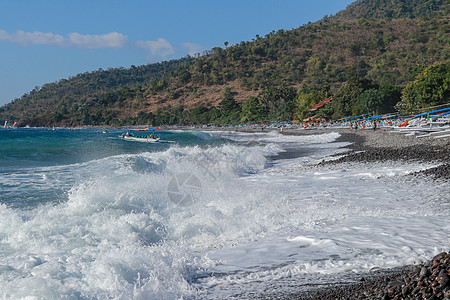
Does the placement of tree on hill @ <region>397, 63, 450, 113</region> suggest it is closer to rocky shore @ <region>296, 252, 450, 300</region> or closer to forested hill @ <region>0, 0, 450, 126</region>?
forested hill @ <region>0, 0, 450, 126</region>

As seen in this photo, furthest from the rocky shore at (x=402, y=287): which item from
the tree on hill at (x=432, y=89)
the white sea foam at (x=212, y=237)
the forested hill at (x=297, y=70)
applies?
the forested hill at (x=297, y=70)

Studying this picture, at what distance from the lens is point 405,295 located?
417cm

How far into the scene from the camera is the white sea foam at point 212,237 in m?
5.91

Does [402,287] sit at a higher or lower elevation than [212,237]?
higher

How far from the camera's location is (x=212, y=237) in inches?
330

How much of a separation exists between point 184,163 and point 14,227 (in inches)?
572

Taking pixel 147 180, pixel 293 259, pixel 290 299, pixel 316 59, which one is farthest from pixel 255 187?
pixel 316 59

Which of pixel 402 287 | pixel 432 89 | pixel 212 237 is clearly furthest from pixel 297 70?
pixel 402 287

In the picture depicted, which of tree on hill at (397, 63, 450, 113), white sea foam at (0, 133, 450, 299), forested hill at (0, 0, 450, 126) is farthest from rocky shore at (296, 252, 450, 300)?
forested hill at (0, 0, 450, 126)

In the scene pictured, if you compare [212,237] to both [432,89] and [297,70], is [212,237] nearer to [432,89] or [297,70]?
[432,89]

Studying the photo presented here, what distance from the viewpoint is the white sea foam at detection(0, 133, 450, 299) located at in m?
5.91

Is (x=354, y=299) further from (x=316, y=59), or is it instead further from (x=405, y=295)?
(x=316, y=59)

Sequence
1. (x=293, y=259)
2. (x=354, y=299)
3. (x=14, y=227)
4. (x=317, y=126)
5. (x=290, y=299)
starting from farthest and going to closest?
(x=317, y=126), (x=14, y=227), (x=293, y=259), (x=290, y=299), (x=354, y=299)

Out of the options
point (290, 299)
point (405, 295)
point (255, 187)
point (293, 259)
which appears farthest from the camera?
point (255, 187)
